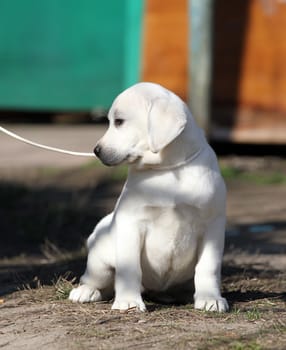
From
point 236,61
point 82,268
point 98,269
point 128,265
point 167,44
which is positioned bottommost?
point 82,268

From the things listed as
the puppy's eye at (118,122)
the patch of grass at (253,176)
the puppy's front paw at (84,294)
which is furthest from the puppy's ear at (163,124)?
the patch of grass at (253,176)

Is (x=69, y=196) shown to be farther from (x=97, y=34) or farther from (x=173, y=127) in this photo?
(x=173, y=127)

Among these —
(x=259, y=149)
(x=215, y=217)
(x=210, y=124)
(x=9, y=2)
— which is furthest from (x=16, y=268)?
(x=9, y=2)

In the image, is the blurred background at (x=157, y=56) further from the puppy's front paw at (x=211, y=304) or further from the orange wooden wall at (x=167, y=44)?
the puppy's front paw at (x=211, y=304)

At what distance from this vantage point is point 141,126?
14.1ft

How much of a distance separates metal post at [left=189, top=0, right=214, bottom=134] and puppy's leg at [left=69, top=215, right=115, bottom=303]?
4.94 metres

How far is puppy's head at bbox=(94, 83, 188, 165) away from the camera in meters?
4.25

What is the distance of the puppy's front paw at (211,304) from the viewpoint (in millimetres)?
4379

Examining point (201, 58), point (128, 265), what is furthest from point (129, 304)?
point (201, 58)

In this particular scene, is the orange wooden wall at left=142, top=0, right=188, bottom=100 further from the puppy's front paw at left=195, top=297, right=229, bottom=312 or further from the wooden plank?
the puppy's front paw at left=195, top=297, right=229, bottom=312

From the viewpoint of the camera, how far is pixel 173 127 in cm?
425

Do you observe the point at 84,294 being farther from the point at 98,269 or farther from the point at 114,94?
the point at 114,94

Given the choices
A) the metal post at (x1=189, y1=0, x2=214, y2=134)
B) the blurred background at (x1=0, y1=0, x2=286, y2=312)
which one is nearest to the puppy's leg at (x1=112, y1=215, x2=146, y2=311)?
the blurred background at (x1=0, y1=0, x2=286, y2=312)

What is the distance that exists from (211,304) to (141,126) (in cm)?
85
